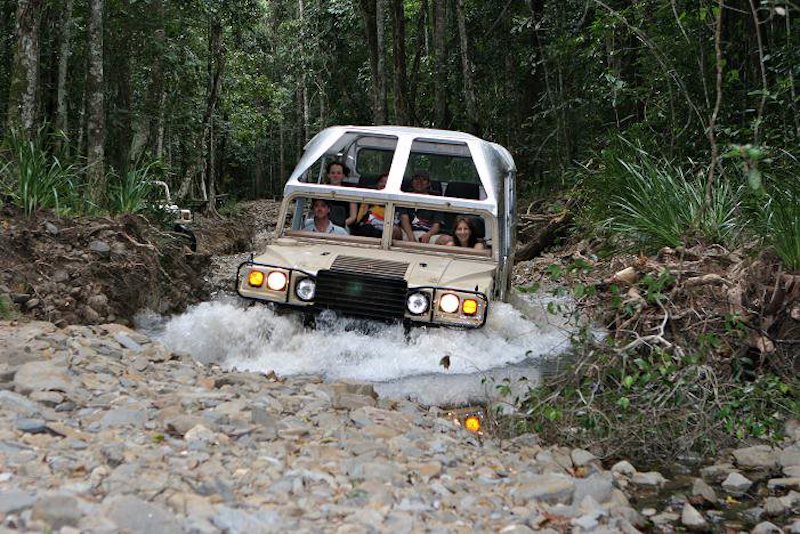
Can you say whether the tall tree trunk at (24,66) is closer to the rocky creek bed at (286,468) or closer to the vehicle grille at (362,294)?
the vehicle grille at (362,294)

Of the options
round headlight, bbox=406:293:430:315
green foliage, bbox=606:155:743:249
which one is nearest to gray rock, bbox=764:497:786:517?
round headlight, bbox=406:293:430:315

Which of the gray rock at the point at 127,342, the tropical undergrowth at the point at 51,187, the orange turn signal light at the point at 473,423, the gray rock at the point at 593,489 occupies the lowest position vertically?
the orange turn signal light at the point at 473,423

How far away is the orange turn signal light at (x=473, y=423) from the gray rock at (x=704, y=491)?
56.7 inches

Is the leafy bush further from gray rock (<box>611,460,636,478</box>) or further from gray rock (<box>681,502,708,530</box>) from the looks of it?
gray rock (<box>681,502,708,530</box>)

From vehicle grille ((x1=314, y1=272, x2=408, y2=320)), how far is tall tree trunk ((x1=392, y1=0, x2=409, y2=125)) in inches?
520

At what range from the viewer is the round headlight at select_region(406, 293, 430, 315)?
23.4 ft

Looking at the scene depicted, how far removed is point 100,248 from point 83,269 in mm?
428

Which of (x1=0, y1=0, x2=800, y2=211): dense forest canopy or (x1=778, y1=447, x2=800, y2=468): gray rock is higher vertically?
(x1=0, y1=0, x2=800, y2=211): dense forest canopy

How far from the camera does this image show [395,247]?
27.7ft

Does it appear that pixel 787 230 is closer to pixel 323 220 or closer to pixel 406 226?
pixel 406 226

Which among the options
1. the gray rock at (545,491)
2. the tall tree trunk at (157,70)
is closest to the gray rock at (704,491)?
the gray rock at (545,491)

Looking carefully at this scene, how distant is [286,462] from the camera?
4.26 metres

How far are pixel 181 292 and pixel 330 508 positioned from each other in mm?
7557

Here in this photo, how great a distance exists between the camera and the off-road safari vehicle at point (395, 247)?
23.5ft
